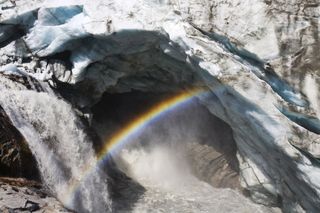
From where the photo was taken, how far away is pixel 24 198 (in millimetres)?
8883

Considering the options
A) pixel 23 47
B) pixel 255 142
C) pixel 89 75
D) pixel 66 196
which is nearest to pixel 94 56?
pixel 89 75

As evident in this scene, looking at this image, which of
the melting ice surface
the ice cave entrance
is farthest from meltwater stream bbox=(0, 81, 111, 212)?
the ice cave entrance

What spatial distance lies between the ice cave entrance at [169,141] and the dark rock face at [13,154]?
3.64 metres

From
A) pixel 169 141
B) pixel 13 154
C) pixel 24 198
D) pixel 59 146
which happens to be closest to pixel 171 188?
pixel 169 141

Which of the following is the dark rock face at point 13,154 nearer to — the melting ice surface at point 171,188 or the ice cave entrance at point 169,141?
the melting ice surface at point 171,188

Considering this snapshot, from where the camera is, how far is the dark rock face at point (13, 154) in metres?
9.97

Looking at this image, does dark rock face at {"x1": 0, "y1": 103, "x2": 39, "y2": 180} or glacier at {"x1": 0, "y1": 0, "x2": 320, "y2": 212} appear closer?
glacier at {"x1": 0, "y1": 0, "x2": 320, "y2": 212}

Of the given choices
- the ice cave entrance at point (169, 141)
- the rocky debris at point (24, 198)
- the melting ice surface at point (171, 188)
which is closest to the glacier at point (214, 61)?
the melting ice surface at point (171, 188)

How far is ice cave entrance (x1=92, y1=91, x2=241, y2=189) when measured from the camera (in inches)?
498

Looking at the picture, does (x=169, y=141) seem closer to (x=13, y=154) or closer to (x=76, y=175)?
(x=76, y=175)

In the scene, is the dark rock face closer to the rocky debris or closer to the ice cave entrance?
the rocky debris

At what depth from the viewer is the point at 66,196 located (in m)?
10.6

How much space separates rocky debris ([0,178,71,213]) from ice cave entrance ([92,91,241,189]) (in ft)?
13.6


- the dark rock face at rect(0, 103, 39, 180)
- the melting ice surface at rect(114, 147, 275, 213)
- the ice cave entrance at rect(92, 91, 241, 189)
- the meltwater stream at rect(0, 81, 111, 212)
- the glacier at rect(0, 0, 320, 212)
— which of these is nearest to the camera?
the glacier at rect(0, 0, 320, 212)
